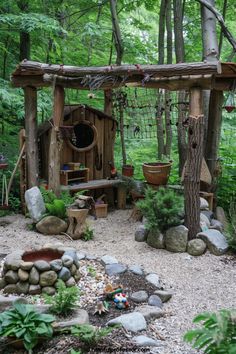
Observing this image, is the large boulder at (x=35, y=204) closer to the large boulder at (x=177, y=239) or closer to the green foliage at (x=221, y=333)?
the large boulder at (x=177, y=239)

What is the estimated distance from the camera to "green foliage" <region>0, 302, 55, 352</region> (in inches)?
129

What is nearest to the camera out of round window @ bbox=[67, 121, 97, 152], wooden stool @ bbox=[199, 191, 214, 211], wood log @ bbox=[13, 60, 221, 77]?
wood log @ bbox=[13, 60, 221, 77]

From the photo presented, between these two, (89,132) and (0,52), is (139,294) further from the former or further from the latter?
(0,52)

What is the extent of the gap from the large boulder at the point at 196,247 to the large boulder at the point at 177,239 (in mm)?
103

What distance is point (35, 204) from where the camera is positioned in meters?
6.89

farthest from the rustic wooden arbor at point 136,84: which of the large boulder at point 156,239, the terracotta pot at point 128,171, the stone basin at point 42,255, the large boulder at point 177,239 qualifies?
the stone basin at point 42,255

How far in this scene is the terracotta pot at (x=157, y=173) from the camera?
7535 mm

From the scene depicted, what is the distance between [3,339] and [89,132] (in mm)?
6009

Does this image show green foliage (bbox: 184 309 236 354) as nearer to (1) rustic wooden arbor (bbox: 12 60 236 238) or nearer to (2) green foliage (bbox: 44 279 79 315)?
(2) green foliage (bbox: 44 279 79 315)

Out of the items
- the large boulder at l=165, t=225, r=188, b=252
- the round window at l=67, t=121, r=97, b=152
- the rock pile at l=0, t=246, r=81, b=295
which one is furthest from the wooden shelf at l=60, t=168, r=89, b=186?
the rock pile at l=0, t=246, r=81, b=295

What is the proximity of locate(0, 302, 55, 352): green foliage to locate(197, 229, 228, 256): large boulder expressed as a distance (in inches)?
127

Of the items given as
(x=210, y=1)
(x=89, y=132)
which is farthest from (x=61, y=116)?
(x=210, y=1)

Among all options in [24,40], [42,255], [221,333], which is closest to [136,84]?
[42,255]

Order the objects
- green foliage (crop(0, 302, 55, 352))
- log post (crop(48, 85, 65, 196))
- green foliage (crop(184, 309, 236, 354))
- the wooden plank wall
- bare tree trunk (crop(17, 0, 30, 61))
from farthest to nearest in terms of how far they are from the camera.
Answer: bare tree trunk (crop(17, 0, 30, 61)) → the wooden plank wall → log post (crop(48, 85, 65, 196)) → green foliage (crop(0, 302, 55, 352)) → green foliage (crop(184, 309, 236, 354))
